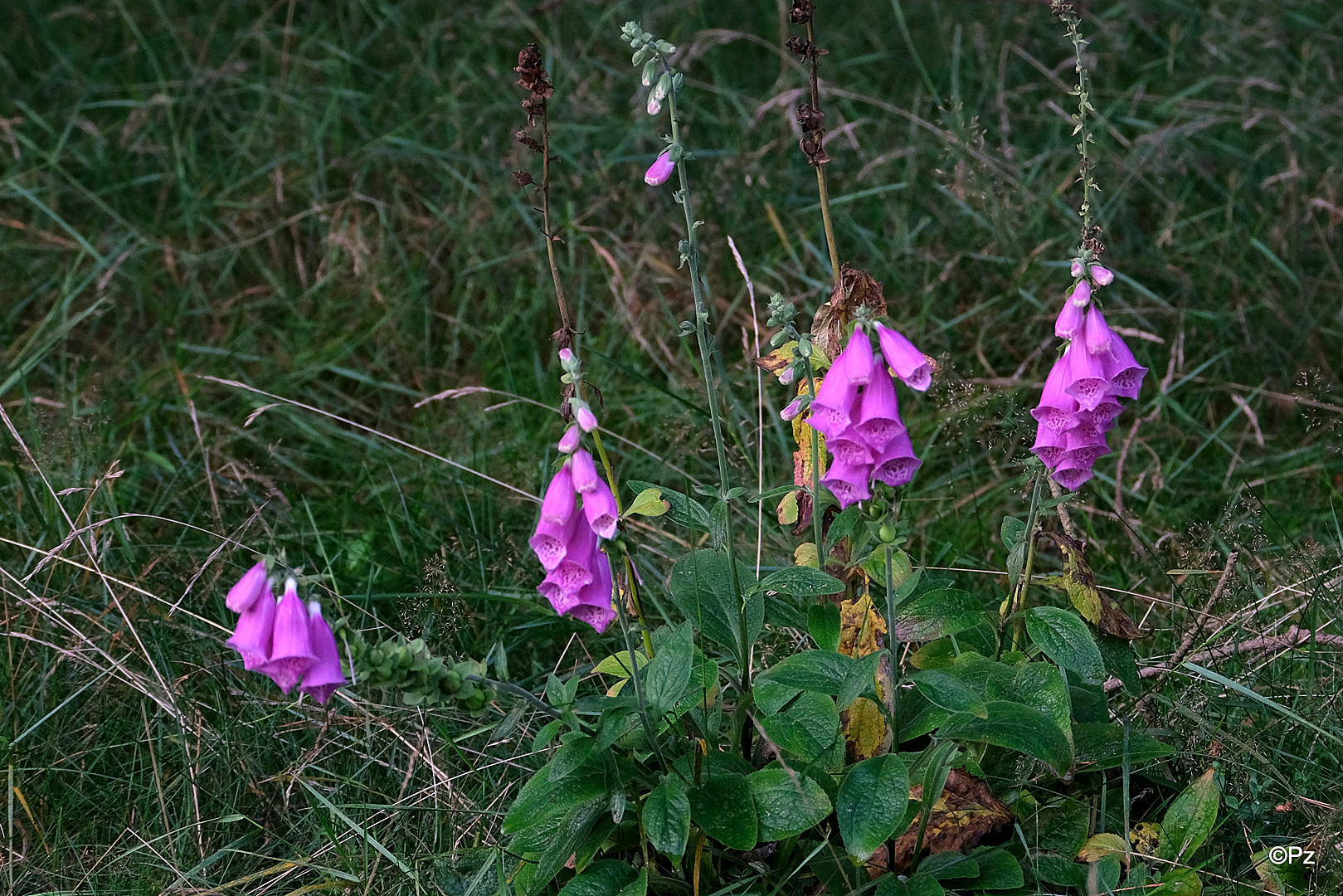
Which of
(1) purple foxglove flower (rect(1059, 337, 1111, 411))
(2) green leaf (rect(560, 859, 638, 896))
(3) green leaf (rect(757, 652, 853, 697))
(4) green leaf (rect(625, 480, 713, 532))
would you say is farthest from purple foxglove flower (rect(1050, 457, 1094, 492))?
(2) green leaf (rect(560, 859, 638, 896))

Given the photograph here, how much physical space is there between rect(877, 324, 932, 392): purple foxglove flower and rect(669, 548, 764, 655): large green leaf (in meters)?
0.51

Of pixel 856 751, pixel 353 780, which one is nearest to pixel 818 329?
pixel 856 751

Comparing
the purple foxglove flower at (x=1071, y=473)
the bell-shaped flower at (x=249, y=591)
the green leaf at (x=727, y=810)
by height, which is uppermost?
the bell-shaped flower at (x=249, y=591)

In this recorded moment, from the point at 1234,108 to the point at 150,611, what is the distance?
3.94m

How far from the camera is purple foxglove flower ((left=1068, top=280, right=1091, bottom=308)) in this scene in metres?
1.90

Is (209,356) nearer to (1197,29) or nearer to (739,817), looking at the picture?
(739,817)

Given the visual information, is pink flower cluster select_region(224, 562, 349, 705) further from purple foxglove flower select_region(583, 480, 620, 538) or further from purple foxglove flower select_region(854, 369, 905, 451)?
purple foxglove flower select_region(854, 369, 905, 451)

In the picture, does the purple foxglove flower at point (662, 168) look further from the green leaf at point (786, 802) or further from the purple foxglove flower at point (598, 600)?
the green leaf at point (786, 802)

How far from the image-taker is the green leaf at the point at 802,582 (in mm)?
1953

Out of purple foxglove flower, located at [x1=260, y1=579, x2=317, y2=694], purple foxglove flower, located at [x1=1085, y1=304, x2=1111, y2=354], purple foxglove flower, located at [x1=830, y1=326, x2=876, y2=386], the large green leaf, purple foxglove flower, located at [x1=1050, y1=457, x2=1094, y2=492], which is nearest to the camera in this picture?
purple foxglove flower, located at [x1=260, y1=579, x2=317, y2=694]

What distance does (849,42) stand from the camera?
5426 millimetres

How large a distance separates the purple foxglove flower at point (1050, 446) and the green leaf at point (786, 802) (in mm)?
635

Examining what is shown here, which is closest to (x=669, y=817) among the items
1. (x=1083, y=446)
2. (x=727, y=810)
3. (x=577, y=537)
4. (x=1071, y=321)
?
(x=727, y=810)

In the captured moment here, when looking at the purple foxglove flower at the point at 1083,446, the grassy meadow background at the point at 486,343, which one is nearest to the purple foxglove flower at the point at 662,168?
the purple foxglove flower at the point at 1083,446
